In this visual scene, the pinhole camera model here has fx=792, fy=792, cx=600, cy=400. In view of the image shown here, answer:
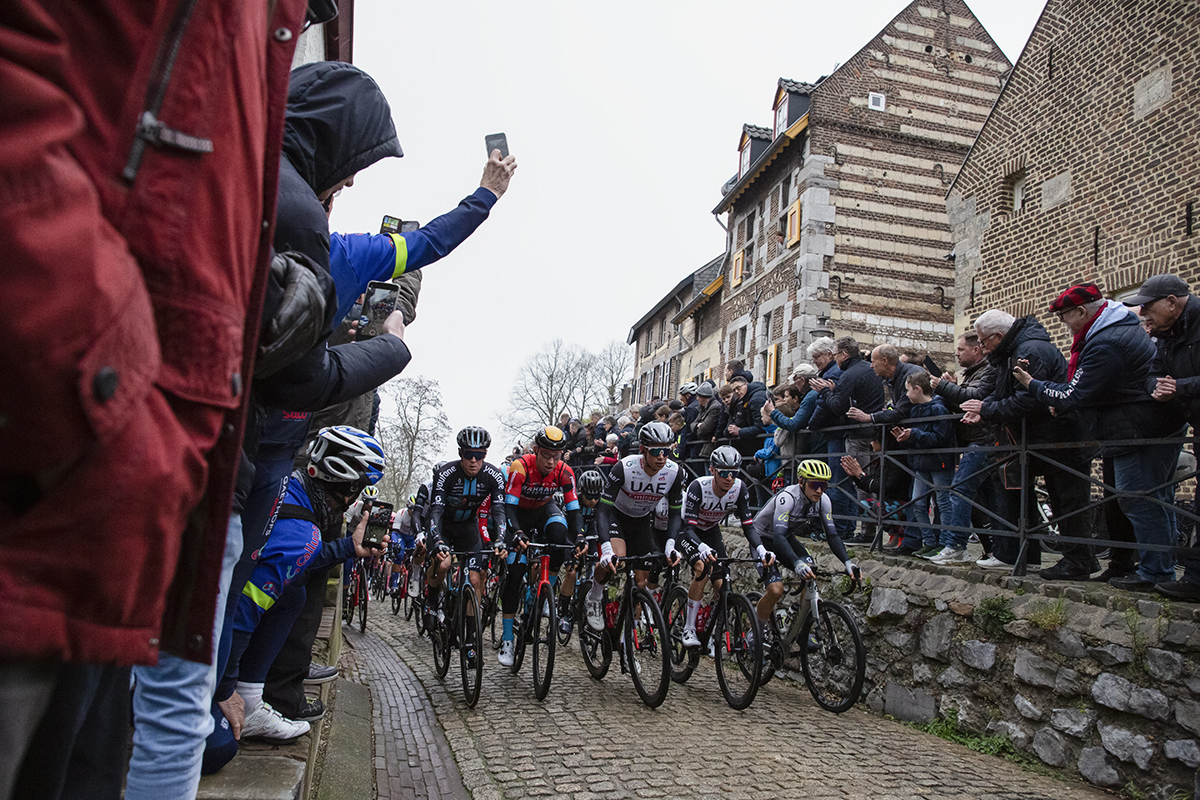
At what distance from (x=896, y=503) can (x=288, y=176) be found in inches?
327

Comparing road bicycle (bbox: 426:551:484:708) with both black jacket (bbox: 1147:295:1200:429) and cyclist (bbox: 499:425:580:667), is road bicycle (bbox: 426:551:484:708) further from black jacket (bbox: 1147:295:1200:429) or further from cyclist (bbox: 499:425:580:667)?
black jacket (bbox: 1147:295:1200:429)

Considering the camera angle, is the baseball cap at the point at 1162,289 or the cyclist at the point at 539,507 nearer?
the baseball cap at the point at 1162,289

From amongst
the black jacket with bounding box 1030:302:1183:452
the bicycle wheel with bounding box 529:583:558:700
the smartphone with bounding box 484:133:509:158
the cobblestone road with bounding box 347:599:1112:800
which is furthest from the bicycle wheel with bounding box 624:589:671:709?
the smartphone with bounding box 484:133:509:158

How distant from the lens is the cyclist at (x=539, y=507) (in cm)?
832

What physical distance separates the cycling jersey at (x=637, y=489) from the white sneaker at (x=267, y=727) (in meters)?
4.75

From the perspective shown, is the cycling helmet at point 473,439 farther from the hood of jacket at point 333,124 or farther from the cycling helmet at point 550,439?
the hood of jacket at point 333,124

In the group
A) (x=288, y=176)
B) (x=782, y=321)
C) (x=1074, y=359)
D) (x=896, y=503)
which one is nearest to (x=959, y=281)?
(x=782, y=321)

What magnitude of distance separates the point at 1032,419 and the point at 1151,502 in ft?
3.96

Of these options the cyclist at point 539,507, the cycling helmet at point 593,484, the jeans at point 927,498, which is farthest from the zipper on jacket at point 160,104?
the cycling helmet at point 593,484

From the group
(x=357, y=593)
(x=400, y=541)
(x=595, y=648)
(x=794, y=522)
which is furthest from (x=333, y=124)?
(x=400, y=541)

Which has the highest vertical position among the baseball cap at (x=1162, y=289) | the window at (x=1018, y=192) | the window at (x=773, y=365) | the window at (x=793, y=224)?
the window at (x=793, y=224)

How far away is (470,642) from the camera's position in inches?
297

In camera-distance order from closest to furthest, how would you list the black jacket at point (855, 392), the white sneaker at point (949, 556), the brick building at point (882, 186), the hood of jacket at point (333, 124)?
the hood of jacket at point (333, 124), the white sneaker at point (949, 556), the black jacket at point (855, 392), the brick building at point (882, 186)

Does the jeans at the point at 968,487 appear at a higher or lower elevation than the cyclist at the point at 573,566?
higher
